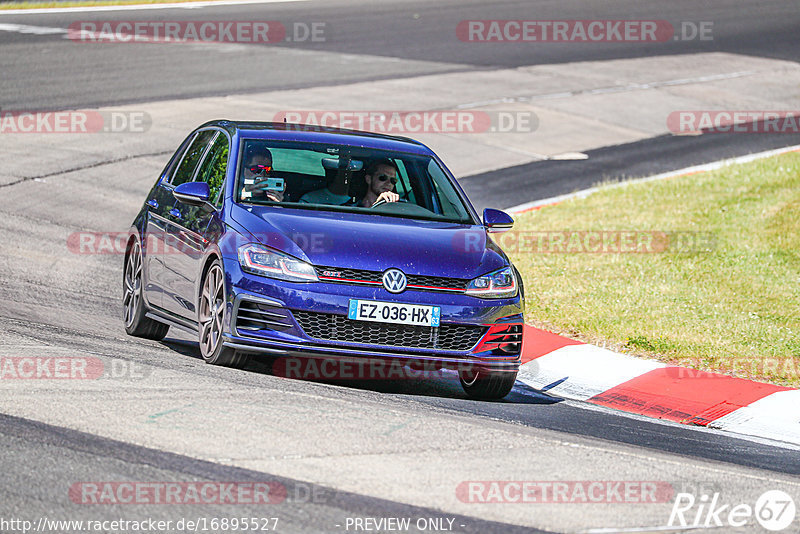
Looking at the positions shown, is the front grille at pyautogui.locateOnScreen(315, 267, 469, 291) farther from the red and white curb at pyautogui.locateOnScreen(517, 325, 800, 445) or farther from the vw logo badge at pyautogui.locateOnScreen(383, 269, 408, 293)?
the red and white curb at pyautogui.locateOnScreen(517, 325, 800, 445)

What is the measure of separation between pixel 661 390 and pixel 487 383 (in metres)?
1.51

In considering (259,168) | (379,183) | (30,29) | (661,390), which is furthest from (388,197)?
(30,29)

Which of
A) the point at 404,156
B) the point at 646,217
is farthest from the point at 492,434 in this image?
the point at 646,217

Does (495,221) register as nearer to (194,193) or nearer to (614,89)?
(194,193)

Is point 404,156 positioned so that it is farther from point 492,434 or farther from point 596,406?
point 492,434

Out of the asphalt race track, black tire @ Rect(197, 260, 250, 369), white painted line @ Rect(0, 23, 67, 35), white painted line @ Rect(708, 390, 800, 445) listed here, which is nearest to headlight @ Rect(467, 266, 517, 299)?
the asphalt race track

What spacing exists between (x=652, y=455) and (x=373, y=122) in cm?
1487

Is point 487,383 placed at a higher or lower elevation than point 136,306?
lower

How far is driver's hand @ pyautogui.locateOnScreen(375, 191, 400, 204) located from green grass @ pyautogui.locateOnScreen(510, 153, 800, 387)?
7.99 ft

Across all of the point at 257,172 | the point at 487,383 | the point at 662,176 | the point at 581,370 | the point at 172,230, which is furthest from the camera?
the point at 662,176

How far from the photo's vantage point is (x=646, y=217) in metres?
15.6

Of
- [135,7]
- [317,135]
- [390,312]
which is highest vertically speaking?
[135,7]

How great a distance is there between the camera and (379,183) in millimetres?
9148

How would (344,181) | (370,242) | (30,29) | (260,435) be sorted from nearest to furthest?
(260,435), (370,242), (344,181), (30,29)
